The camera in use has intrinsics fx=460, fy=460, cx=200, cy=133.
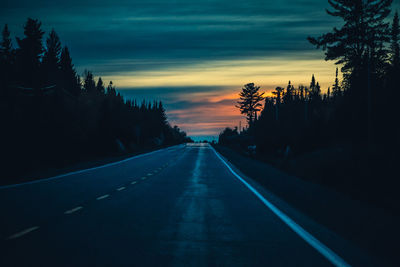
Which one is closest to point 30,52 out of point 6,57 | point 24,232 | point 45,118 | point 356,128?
point 6,57

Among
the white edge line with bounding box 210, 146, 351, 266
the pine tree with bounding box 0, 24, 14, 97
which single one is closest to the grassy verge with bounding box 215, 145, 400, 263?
the white edge line with bounding box 210, 146, 351, 266

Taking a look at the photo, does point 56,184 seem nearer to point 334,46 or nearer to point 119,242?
point 119,242

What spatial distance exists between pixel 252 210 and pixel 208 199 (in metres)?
2.75

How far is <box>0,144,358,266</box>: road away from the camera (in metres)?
6.50

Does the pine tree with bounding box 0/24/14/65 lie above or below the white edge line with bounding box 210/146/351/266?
above

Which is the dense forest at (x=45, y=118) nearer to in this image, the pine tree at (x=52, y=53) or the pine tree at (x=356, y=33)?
the pine tree at (x=52, y=53)

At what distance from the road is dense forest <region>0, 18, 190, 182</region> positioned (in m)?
A: 11.3

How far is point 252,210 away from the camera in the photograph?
12.0m

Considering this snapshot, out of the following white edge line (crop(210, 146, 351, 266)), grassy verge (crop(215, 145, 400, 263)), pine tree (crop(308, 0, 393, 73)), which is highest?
pine tree (crop(308, 0, 393, 73))

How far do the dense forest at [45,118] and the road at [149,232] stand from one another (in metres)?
11.3

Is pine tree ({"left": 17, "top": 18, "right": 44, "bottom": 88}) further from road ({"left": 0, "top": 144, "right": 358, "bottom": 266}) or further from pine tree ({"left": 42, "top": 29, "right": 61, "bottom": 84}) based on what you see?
road ({"left": 0, "top": 144, "right": 358, "bottom": 266})

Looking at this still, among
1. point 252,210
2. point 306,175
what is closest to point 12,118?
point 306,175

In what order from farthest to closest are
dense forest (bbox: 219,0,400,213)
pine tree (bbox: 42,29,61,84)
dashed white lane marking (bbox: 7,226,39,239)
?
pine tree (bbox: 42,29,61,84)
dense forest (bbox: 219,0,400,213)
dashed white lane marking (bbox: 7,226,39,239)

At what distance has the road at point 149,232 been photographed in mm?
6504
